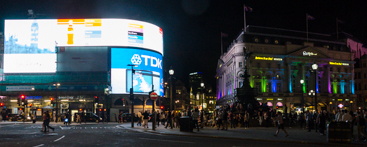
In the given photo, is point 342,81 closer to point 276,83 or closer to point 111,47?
point 276,83

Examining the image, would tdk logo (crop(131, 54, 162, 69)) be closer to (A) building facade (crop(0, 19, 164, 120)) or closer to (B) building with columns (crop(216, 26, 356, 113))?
(A) building facade (crop(0, 19, 164, 120))

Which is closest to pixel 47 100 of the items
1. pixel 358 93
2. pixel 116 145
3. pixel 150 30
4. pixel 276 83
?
pixel 150 30

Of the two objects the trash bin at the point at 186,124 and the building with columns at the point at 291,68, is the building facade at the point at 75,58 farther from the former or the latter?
the trash bin at the point at 186,124

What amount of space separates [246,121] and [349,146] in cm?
1630

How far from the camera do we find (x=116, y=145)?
1667 centimetres

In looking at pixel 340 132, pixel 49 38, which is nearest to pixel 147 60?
pixel 49 38

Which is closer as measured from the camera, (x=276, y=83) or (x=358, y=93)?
(x=276, y=83)

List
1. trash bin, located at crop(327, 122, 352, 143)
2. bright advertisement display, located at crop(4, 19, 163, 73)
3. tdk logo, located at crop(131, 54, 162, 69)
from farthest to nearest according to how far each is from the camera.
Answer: tdk logo, located at crop(131, 54, 162, 69)
bright advertisement display, located at crop(4, 19, 163, 73)
trash bin, located at crop(327, 122, 352, 143)

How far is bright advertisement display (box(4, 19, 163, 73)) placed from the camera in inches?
3393

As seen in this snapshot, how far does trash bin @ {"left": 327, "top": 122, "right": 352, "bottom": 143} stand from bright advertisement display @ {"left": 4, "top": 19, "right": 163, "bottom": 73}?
75055 mm

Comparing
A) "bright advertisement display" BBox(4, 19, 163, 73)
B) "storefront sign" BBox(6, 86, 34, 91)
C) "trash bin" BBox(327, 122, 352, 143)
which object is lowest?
"trash bin" BBox(327, 122, 352, 143)

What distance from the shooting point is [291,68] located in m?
92.6

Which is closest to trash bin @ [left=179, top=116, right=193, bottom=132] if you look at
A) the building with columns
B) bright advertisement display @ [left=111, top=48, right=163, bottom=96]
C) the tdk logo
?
the building with columns

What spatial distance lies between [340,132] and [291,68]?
7679 cm
